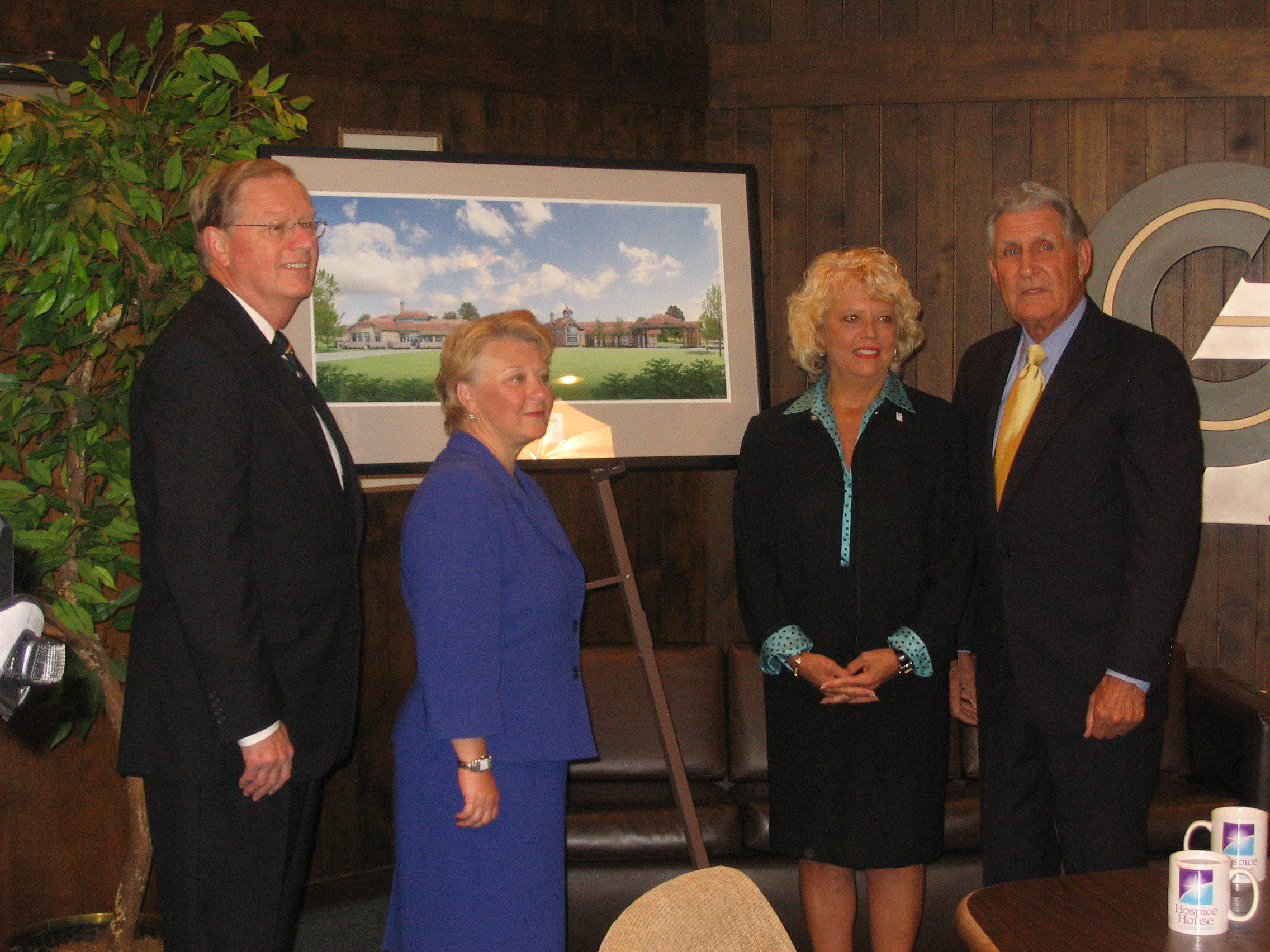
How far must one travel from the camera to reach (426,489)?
1902 mm

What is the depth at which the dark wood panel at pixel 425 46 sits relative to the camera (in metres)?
2.89

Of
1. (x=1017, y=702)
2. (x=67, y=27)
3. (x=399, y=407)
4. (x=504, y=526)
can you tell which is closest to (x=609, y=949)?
(x=504, y=526)

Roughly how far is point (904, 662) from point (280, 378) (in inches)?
53.2

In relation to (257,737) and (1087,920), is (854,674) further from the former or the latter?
(257,737)

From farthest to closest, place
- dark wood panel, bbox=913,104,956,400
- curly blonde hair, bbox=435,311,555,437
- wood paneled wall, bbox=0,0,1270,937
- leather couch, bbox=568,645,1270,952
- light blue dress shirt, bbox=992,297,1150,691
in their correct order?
dark wood panel, bbox=913,104,956,400 → wood paneled wall, bbox=0,0,1270,937 → leather couch, bbox=568,645,1270,952 → light blue dress shirt, bbox=992,297,1150,691 → curly blonde hair, bbox=435,311,555,437

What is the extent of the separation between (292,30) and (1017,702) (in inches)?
101

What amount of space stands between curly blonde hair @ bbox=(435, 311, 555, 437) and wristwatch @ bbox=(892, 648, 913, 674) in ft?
3.10

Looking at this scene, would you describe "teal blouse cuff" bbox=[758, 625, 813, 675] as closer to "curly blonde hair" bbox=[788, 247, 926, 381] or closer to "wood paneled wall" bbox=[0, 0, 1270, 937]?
"curly blonde hair" bbox=[788, 247, 926, 381]

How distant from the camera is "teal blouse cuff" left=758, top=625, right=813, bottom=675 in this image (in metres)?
2.36

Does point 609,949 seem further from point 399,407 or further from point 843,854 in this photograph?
point 399,407

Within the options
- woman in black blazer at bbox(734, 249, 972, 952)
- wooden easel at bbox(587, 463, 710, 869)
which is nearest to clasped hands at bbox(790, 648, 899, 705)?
woman in black blazer at bbox(734, 249, 972, 952)

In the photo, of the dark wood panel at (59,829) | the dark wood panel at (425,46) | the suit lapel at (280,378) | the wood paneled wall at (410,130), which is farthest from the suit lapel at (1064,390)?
the dark wood panel at (59,829)

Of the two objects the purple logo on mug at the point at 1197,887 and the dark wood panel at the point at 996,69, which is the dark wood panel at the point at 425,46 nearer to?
the dark wood panel at the point at 996,69

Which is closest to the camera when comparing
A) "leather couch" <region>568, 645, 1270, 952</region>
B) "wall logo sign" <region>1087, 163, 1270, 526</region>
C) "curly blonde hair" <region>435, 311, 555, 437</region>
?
"curly blonde hair" <region>435, 311, 555, 437</region>
